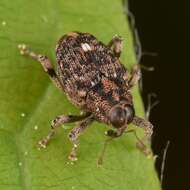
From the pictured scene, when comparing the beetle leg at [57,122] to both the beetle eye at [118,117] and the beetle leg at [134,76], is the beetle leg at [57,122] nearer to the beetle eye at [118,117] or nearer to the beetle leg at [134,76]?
the beetle eye at [118,117]

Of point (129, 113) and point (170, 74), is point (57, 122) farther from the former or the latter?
point (170, 74)

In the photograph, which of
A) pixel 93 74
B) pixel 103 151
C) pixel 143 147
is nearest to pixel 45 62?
pixel 93 74

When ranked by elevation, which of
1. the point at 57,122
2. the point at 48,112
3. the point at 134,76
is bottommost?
the point at 57,122

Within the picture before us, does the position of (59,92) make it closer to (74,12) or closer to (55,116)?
(55,116)

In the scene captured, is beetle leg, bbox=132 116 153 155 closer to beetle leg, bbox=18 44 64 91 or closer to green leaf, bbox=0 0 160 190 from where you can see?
green leaf, bbox=0 0 160 190

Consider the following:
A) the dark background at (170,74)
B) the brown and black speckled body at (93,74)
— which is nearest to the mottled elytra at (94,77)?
the brown and black speckled body at (93,74)

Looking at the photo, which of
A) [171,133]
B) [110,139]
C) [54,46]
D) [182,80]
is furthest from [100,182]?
[182,80]
